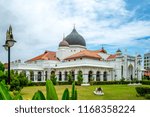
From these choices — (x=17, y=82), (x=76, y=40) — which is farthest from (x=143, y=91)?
(x=76, y=40)

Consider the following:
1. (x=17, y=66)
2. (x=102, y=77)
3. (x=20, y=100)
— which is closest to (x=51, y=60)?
(x=17, y=66)

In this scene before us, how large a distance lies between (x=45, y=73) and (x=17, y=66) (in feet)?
4.32

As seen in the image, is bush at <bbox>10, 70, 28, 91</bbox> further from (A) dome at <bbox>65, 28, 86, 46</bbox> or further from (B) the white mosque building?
(A) dome at <bbox>65, 28, 86, 46</bbox>

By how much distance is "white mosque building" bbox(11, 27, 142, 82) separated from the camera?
7879 millimetres

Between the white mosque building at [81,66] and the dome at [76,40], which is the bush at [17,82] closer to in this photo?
the white mosque building at [81,66]

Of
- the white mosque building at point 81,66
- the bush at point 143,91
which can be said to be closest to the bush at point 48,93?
the bush at point 143,91

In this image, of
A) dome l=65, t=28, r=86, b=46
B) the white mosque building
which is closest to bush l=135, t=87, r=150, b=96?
the white mosque building

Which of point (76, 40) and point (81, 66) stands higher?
point (76, 40)

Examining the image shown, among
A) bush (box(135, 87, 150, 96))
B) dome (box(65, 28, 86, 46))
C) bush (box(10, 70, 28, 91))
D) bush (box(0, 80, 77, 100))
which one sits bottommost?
bush (box(135, 87, 150, 96))

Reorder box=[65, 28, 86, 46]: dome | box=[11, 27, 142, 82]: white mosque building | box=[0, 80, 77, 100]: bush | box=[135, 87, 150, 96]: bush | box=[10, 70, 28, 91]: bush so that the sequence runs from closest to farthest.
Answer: box=[0, 80, 77, 100]: bush, box=[135, 87, 150, 96]: bush, box=[10, 70, 28, 91]: bush, box=[11, 27, 142, 82]: white mosque building, box=[65, 28, 86, 46]: dome

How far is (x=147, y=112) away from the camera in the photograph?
1.28m

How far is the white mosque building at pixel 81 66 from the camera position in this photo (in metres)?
7.88

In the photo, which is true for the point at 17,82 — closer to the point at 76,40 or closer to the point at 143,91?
the point at 143,91

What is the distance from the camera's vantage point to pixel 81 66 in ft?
29.2
